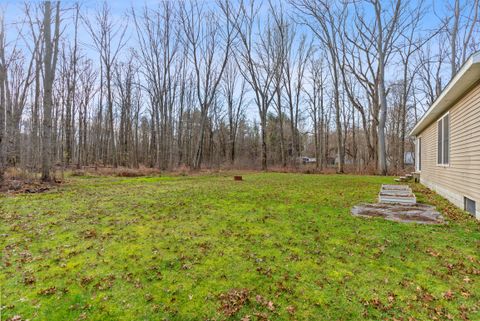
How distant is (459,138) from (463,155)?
50 cm

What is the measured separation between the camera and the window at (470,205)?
205 inches

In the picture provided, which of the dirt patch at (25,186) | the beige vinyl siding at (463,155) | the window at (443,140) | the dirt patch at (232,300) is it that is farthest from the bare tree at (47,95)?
the window at (443,140)

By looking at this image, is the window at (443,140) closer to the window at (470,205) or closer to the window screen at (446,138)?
the window screen at (446,138)

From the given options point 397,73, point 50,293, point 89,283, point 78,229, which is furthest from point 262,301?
point 397,73

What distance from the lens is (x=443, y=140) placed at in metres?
7.65

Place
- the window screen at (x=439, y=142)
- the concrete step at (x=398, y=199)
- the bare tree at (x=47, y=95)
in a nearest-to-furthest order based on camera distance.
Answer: the concrete step at (x=398, y=199), the window screen at (x=439, y=142), the bare tree at (x=47, y=95)

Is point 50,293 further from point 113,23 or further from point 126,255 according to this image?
point 113,23

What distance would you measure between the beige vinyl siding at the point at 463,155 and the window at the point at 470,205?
12 centimetres

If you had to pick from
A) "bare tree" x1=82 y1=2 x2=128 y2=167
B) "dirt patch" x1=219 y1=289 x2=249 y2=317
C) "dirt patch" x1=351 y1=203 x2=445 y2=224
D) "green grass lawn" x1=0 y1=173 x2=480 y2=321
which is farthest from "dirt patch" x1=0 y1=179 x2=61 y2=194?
"bare tree" x1=82 y1=2 x2=128 y2=167

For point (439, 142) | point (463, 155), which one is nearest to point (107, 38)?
point (439, 142)

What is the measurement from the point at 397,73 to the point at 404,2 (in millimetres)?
8003

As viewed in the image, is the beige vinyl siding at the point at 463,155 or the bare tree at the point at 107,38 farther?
the bare tree at the point at 107,38

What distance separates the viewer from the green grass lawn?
2305mm

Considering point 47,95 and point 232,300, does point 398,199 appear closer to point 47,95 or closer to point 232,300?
point 232,300
